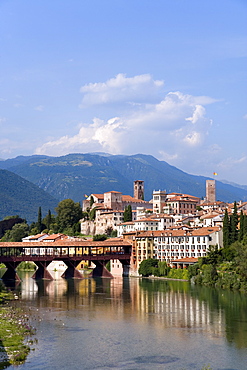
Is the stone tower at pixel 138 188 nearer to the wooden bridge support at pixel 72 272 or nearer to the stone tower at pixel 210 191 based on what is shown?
the stone tower at pixel 210 191

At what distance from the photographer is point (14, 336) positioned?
3634cm

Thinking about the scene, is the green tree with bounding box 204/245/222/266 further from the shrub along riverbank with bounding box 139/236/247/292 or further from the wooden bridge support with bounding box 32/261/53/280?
the wooden bridge support with bounding box 32/261/53/280

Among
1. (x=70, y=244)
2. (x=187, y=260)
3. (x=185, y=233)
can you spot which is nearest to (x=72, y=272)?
(x=70, y=244)

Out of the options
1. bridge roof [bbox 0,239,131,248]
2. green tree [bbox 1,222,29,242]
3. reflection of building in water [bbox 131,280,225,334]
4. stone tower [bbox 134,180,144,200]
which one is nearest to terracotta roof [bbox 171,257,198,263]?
bridge roof [bbox 0,239,131,248]

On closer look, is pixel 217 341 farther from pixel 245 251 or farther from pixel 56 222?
pixel 56 222

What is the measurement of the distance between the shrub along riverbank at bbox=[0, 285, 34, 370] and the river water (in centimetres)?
56

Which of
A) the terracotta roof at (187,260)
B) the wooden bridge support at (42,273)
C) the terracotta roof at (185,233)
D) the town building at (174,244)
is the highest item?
the terracotta roof at (185,233)

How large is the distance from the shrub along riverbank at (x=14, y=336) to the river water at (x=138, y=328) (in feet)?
1.85

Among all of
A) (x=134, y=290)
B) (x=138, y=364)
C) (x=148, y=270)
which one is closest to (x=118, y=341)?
(x=138, y=364)

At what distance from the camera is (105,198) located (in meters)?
146

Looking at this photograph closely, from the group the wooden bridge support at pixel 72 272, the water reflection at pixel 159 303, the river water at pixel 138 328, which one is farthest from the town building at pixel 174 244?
the river water at pixel 138 328

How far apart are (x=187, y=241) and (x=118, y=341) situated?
A: 1989 inches

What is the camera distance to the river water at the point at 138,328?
32.2 m

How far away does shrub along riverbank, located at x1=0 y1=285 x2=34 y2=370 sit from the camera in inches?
1241
